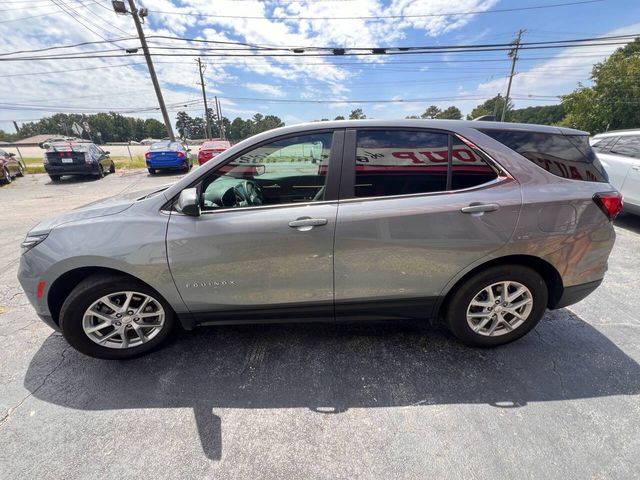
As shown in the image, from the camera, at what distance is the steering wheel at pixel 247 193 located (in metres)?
2.32

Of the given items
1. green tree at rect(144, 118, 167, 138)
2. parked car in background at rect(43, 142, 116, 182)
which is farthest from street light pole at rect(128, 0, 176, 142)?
green tree at rect(144, 118, 167, 138)

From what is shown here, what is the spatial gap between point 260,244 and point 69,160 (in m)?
13.1

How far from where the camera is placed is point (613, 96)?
24766 mm

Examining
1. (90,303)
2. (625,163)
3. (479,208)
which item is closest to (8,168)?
(90,303)

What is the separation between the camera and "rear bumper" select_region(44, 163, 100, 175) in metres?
11.0

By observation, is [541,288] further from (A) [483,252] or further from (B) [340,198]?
(B) [340,198]

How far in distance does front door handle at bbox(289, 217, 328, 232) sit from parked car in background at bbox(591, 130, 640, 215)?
598cm

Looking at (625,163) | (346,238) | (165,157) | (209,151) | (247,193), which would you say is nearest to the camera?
(346,238)

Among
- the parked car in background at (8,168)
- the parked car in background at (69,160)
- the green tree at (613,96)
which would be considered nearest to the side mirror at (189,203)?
the parked car in background at (69,160)

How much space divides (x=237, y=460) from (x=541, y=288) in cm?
238

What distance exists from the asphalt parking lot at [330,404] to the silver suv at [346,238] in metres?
0.34

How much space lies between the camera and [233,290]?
2.14m

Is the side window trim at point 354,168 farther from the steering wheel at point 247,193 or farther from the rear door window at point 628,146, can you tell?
the rear door window at point 628,146

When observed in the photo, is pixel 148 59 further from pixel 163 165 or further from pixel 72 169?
pixel 72 169
